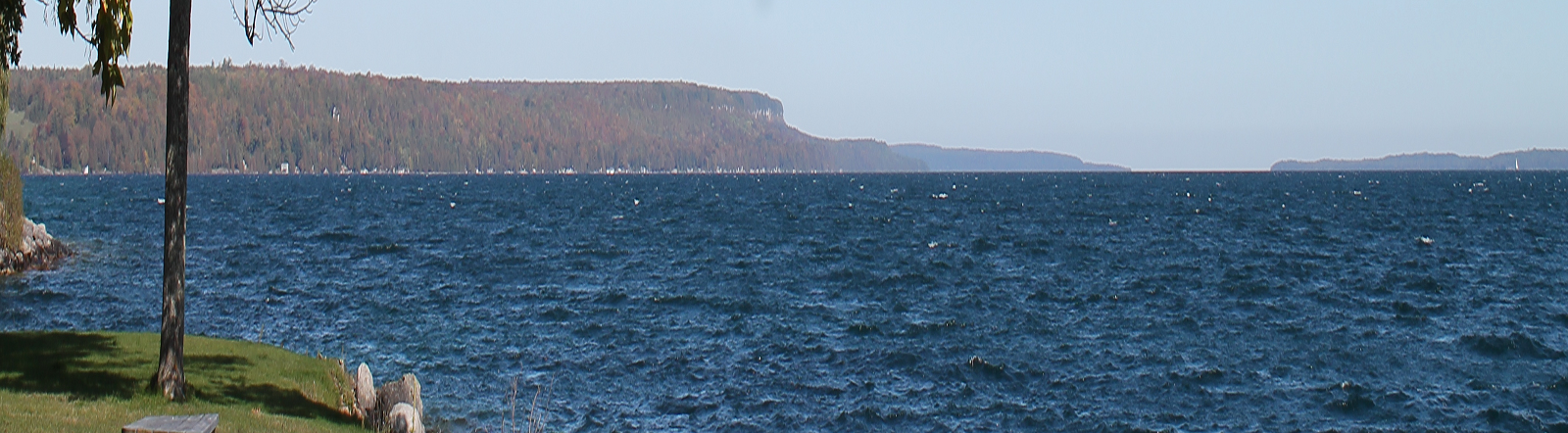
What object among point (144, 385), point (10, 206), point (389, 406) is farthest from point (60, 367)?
point (10, 206)

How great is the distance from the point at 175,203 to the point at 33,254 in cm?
3242

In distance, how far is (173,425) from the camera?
425 inches

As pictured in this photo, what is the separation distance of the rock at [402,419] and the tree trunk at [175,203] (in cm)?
276

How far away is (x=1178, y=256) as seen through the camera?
48094 mm

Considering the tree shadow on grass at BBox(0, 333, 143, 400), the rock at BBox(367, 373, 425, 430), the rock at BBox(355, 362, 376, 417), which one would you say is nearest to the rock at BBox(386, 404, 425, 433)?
the rock at BBox(367, 373, 425, 430)

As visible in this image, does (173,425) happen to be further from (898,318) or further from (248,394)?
(898,318)

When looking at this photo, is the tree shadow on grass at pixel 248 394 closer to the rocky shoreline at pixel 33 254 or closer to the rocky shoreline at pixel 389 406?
the rocky shoreline at pixel 389 406

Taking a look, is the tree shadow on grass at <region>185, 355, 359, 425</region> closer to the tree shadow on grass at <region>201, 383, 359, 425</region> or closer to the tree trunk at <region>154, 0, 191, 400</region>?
the tree shadow on grass at <region>201, 383, 359, 425</region>

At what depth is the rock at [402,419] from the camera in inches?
637

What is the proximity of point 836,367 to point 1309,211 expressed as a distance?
68.1 metres

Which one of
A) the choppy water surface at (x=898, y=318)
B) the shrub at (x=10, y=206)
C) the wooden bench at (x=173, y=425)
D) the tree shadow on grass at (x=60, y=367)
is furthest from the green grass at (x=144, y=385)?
the shrub at (x=10, y=206)

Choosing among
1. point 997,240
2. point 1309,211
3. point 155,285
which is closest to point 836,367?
point 155,285

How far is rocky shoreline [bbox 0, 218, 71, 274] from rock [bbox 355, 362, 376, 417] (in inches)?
1021

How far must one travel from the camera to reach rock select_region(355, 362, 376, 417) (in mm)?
17322
